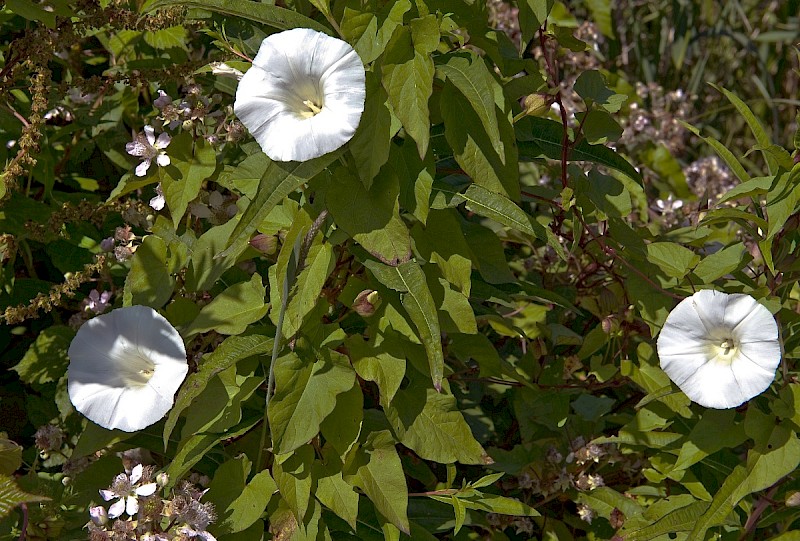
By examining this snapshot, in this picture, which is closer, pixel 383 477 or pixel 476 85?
pixel 476 85

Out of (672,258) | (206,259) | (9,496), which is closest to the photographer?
(9,496)

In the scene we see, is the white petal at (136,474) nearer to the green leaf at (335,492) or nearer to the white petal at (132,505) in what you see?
the white petal at (132,505)

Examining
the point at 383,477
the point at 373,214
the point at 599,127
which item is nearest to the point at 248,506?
the point at 383,477

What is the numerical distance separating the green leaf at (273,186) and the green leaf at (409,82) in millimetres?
103

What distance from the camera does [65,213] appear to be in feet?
4.20

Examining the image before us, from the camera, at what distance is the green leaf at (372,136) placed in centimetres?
99

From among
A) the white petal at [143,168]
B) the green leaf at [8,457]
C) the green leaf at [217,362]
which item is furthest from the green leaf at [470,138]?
the green leaf at [8,457]

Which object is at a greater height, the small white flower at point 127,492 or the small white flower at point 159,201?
the small white flower at point 159,201

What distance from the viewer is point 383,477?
3.68 ft

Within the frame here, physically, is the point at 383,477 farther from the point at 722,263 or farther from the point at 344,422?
the point at 722,263

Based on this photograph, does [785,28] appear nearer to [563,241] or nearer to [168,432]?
[563,241]

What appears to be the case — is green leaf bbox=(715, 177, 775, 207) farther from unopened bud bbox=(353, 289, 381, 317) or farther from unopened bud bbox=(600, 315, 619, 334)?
unopened bud bbox=(353, 289, 381, 317)

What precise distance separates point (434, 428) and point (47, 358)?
26.4 inches

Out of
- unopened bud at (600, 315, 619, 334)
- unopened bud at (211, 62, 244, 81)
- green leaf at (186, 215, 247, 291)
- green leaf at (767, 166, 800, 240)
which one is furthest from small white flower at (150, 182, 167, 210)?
green leaf at (767, 166, 800, 240)
